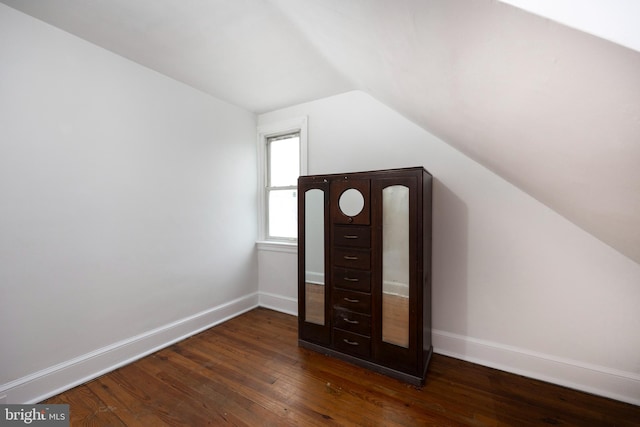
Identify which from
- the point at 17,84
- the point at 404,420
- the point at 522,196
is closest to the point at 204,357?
the point at 404,420

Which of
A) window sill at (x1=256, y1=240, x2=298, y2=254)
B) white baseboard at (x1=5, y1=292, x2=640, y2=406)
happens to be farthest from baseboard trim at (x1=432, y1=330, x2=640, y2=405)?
window sill at (x1=256, y1=240, x2=298, y2=254)

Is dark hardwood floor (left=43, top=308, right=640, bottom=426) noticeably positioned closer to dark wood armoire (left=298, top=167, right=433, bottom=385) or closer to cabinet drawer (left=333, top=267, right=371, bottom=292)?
dark wood armoire (left=298, top=167, right=433, bottom=385)

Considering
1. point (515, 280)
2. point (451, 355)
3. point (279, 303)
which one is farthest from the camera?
point (279, 303)

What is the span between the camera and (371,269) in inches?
78.5

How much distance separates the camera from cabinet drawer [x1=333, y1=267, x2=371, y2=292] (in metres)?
2.02

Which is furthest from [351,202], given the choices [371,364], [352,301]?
[371,364]

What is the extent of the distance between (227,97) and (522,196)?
117 inches

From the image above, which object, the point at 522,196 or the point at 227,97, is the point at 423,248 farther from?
the point at 227,97

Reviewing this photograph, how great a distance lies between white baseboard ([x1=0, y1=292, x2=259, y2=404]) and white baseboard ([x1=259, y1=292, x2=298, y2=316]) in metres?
0.56

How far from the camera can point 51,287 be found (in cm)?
176

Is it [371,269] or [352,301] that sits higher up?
[371,269]

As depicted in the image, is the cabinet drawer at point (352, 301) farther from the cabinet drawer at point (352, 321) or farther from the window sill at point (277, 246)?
the window sill at point (277, 246)

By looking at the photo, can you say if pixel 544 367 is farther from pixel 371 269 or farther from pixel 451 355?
pixel 371 269

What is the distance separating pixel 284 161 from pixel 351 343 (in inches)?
86.1
